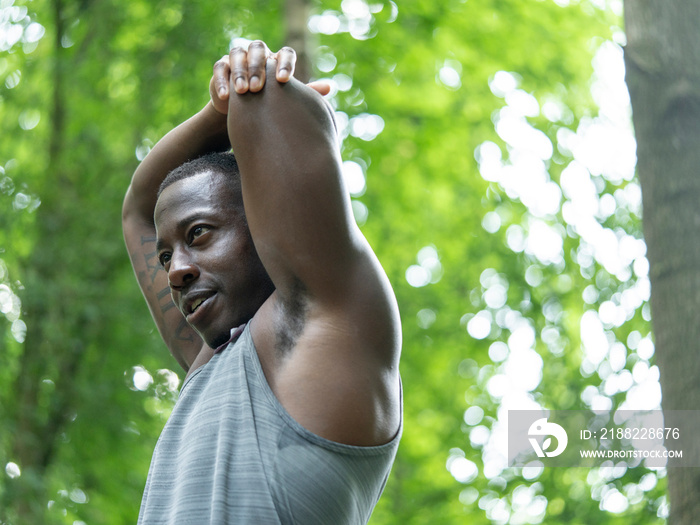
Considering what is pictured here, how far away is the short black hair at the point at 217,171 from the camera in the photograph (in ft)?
6.62

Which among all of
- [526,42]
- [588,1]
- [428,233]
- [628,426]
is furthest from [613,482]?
[588,1]

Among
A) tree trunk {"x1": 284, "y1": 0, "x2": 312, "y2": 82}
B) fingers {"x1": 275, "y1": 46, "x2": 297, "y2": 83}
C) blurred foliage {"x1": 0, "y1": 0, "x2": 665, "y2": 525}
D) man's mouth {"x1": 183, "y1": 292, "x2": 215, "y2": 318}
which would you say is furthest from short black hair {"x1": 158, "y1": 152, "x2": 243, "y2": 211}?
blurred foliage {"x1": 0, "y1": 0, "x2": 665, "y2": 525}

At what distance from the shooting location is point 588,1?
801cm

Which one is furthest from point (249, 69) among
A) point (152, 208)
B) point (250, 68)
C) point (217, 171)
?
point (152, 208)

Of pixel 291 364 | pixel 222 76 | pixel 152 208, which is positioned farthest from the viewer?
pixel 152 208

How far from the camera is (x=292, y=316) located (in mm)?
1728

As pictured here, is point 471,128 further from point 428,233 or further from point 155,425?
point 155,425

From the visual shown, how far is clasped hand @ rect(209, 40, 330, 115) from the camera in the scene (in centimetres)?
173

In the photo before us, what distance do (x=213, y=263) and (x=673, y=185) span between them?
87.1 inches

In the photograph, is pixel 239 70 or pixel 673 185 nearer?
pixel 239 70

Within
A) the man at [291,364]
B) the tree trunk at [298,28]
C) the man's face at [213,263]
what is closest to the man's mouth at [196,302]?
the man's face at [213,263]

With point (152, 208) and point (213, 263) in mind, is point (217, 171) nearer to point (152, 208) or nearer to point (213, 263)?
point (213, 263)

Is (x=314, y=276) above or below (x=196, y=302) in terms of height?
above

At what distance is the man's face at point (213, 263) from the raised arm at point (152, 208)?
0.24m
